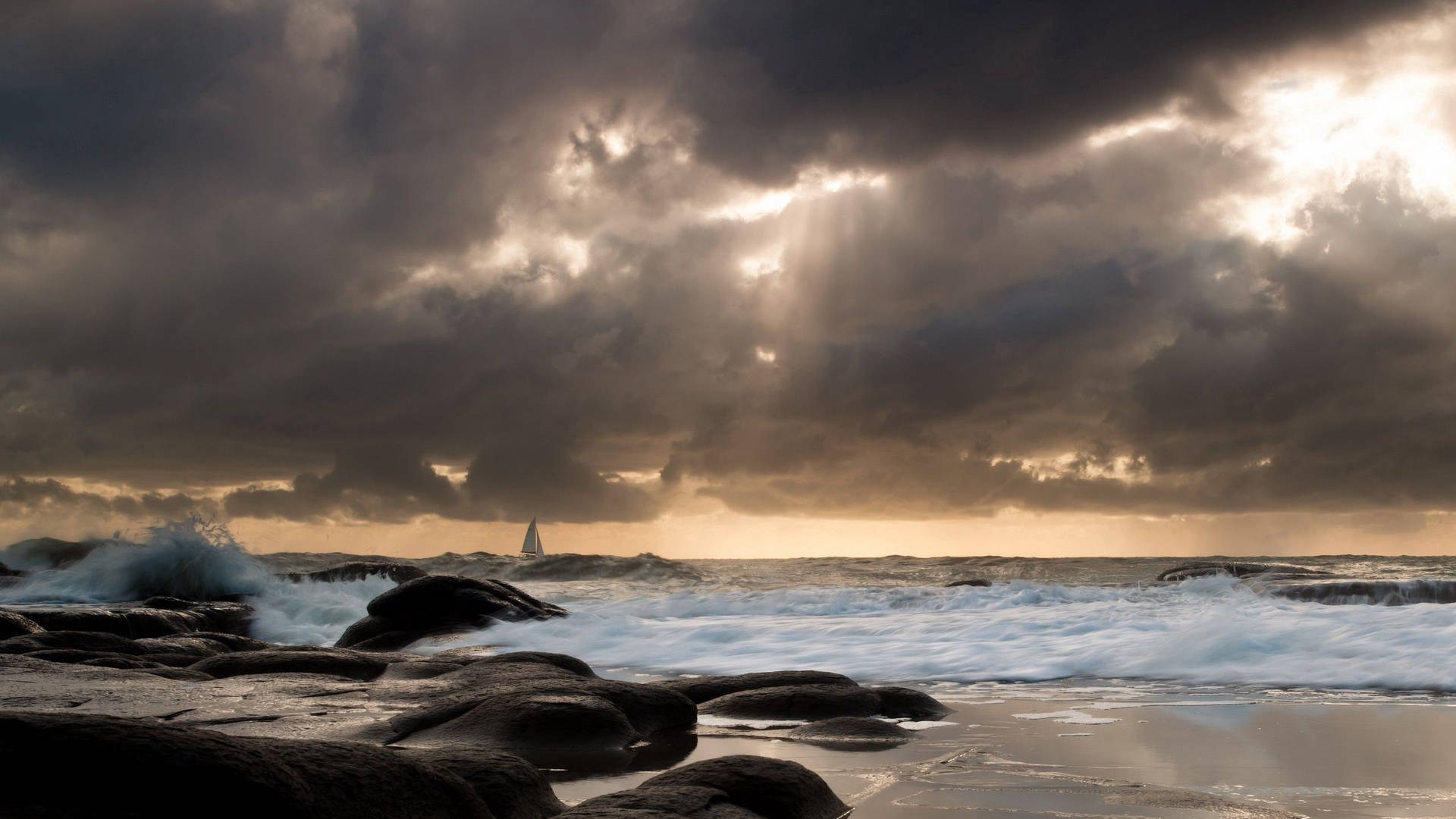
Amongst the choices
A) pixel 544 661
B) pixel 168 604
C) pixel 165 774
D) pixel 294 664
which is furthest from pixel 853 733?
pixel 168 604

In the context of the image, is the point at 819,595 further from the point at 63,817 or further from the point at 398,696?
the point at 63,817

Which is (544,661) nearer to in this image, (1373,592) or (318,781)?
(318,781)

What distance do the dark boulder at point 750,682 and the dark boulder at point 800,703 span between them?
200mm

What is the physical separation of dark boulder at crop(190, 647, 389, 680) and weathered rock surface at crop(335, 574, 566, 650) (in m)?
4.64

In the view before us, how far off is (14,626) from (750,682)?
6.69 metres

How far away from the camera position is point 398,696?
5625mm

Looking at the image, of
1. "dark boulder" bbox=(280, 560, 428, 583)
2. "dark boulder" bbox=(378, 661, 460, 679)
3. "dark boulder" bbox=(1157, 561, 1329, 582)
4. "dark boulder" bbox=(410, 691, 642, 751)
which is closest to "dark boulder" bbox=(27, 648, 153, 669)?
"dark boulder" bbox=(378, 661, 460, 679)

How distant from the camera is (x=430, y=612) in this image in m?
12.6

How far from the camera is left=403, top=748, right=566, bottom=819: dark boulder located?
3.19m

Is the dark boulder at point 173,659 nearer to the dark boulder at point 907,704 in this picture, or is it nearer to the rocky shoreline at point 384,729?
the rocky shoreline at point 384,729

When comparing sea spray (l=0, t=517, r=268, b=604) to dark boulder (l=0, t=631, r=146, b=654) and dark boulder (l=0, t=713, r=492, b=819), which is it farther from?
dark boulder (l=0, t=713, r=492, b=819)

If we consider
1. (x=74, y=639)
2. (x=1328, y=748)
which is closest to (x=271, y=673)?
(x=74, y=639)

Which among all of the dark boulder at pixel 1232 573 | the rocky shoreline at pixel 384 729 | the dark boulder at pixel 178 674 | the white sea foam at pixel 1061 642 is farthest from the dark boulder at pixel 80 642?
the dark boulder at pixel 1232 573

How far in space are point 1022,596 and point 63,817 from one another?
50.6 feet
